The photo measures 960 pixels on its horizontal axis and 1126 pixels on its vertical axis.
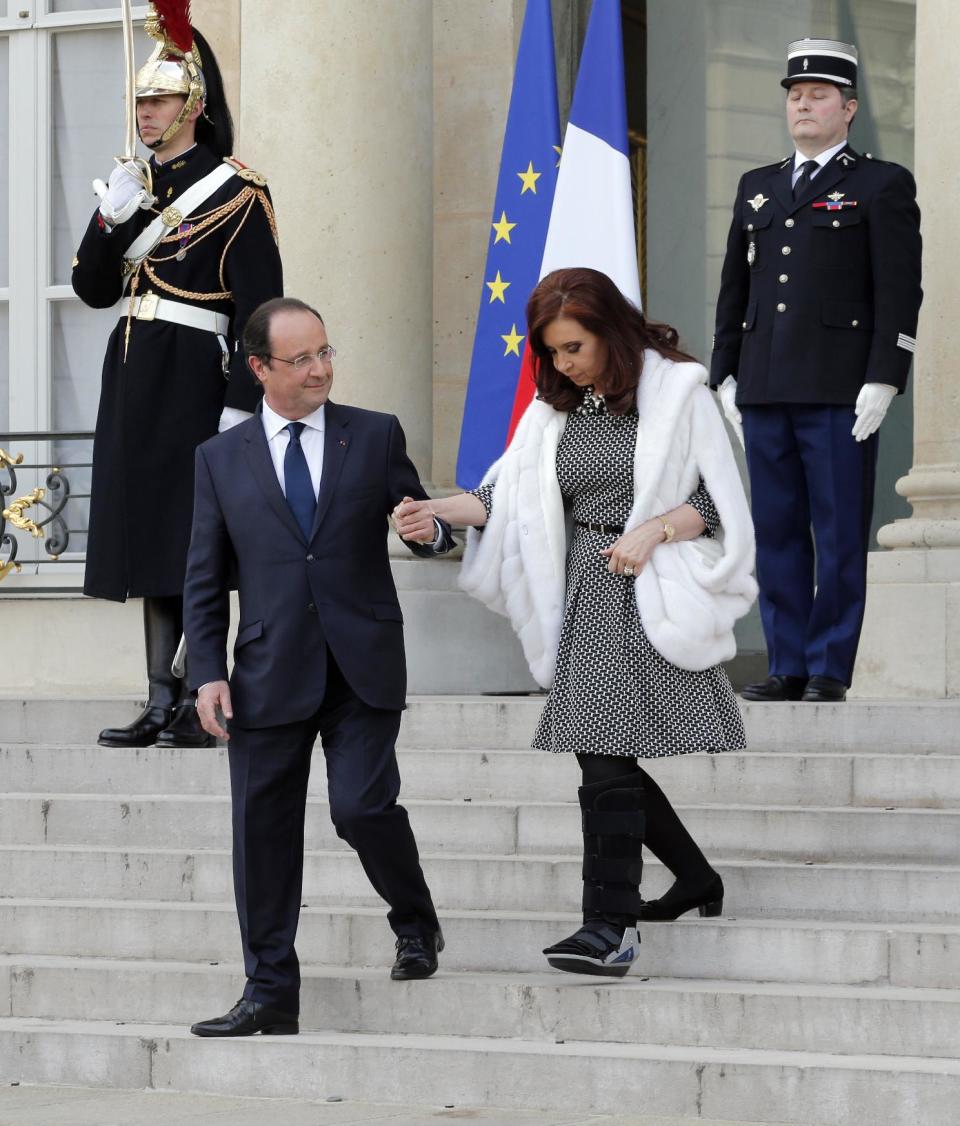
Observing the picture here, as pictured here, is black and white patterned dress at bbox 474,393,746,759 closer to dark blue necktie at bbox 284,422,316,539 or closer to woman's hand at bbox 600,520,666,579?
woman's hand at bbox 600,520,666,579

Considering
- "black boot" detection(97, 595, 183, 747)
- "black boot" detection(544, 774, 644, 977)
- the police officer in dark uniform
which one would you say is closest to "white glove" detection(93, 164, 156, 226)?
the police officer in dark uniform

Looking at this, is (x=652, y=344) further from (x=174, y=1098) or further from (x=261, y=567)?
(x=174, y=1098)

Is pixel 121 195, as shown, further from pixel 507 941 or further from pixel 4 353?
pixel 4 353

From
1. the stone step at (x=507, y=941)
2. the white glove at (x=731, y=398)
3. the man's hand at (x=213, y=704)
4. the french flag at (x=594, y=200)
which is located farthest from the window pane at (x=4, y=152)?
the man's hand at (x=213, y=704)

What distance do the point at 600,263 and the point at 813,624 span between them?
178 centimetres

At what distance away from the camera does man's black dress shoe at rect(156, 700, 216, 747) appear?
745cm

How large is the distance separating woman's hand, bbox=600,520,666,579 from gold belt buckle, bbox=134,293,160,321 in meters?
2.53

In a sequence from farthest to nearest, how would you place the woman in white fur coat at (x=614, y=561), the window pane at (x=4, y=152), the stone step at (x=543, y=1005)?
1. the window pane at (x=4, y=152)
2. the woman in white fur coat at (x=614, y=561)
3. the stone step at (x=543, y=1005)

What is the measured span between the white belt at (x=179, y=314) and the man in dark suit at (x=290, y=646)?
193 centimetres

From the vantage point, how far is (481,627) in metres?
8.97

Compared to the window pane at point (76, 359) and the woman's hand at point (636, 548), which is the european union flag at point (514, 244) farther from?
the woman's hand at point (636, 548)

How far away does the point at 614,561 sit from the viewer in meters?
5.63

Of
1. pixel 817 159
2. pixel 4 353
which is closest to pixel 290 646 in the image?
pixel 817 159

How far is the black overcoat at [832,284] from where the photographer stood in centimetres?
750
